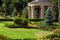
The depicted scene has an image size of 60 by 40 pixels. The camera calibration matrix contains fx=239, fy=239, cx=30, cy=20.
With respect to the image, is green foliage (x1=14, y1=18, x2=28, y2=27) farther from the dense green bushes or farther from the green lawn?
the green lawn

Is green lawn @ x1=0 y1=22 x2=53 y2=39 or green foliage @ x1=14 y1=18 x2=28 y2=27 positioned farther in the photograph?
green foliage @ x1=14 y1=18 x2=28 y2=27

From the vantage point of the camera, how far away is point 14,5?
6694 centimetres

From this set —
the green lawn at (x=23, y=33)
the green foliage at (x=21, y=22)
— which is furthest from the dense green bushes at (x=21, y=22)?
the green lawn at (x=23, y=33)

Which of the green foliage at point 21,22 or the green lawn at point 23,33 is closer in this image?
the green lawn at point 23,33

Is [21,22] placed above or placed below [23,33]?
above

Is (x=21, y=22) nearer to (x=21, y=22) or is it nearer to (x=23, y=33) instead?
(x=21, y=22)

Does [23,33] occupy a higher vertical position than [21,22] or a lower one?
lower

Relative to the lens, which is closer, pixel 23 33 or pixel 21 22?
pixel 23 33

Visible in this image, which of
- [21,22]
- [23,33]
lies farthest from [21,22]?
[23,33]

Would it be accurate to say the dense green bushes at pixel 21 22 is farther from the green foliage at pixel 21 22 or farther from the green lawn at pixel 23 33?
the green lawn at pixel 23 33

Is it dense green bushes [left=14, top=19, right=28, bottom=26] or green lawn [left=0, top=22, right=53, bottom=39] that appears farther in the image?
dense green bushes [left=14, top=19, right=28, bottom=26]

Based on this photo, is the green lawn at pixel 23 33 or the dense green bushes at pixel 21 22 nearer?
the green lawn at pixel 23 33

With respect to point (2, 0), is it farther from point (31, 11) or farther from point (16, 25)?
point (16, 25)

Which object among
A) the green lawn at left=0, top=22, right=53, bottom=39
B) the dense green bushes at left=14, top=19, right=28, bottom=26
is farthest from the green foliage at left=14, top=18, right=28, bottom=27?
the green lawn at left=0, top=22, right=53, bottom=39
